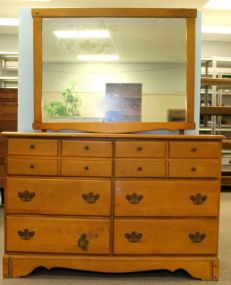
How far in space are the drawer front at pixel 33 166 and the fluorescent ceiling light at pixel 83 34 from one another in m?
1.01

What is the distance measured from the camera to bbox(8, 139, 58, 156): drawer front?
8.09ft

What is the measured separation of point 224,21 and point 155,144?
13.5ft

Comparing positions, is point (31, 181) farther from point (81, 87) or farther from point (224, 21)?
point (224, 21)

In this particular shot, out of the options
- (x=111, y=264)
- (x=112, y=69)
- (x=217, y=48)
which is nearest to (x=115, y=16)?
(x=112, y=69)

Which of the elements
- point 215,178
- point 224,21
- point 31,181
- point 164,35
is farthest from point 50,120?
point 224,21

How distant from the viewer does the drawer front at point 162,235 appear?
2463mm

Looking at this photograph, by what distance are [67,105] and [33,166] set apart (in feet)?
1.96

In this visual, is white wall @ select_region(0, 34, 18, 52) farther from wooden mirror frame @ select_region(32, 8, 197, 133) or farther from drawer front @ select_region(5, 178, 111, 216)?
drawer front @ select_region(5, 178, 111, 216)

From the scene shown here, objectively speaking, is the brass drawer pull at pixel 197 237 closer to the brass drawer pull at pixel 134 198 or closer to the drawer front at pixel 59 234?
the brass drawer pull at pixel 134 198

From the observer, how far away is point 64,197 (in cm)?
245

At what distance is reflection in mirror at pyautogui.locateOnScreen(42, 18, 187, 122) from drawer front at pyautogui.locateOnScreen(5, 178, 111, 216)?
564mm

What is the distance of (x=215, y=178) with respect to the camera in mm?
2488

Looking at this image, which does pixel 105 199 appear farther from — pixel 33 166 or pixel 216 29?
pixel 216 29

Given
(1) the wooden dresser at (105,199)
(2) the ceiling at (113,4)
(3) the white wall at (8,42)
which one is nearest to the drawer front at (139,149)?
(1) the wooden dresser at (105,199)
